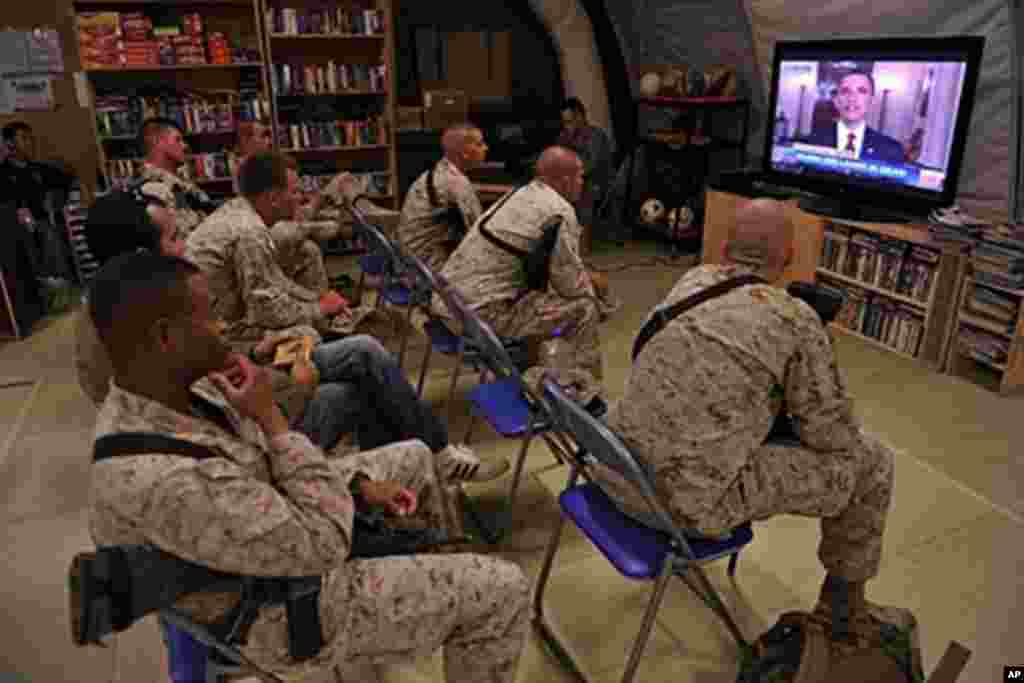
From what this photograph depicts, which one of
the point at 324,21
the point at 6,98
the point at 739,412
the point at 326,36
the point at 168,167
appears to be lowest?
the point at 739,412

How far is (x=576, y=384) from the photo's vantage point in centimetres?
235

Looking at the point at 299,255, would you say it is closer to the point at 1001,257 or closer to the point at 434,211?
the point at 434,211

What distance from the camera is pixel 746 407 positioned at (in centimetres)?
157

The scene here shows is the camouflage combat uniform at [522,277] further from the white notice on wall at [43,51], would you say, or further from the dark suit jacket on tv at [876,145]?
the white notice on wall at [43,51]

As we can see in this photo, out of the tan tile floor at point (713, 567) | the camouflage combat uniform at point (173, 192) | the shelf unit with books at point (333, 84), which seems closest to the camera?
the tan tile floor at point (713, 567)

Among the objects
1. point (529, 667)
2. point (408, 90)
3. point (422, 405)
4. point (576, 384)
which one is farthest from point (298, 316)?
point (408, 90)

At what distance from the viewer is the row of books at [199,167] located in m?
5.27

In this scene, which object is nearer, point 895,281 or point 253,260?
point 253,260

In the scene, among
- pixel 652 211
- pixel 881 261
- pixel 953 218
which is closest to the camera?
pixel 953 218

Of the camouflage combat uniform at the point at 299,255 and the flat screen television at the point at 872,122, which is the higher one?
the flat screen television at the point at 872,122

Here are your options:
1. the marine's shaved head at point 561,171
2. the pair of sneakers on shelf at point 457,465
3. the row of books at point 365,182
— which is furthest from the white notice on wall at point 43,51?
the pair of sneakers on shelf at point 457,465

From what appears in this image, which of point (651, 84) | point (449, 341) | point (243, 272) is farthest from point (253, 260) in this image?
point (651, 84)

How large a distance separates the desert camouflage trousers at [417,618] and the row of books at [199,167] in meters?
4.54

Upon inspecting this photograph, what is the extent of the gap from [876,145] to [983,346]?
1.30 meters
